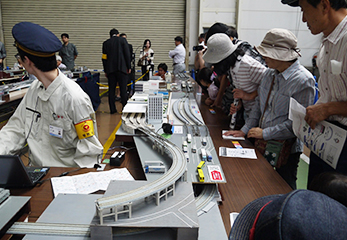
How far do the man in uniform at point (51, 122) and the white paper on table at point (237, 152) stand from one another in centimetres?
103

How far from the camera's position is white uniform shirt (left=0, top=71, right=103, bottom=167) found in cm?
182

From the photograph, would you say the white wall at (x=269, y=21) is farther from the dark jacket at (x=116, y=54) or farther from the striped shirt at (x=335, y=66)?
the striped shirt at (x=335, y=66)

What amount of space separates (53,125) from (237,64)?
1770mm

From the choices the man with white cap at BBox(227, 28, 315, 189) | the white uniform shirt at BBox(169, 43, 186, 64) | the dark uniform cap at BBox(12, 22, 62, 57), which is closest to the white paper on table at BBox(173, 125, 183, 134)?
the man with white cap at BBox(227, 28, 315, 189)

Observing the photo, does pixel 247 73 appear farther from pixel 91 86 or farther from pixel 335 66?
pixel 91 86

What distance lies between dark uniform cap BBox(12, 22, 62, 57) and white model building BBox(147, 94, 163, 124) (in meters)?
1.15

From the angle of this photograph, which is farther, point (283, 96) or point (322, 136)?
point (283, 96)

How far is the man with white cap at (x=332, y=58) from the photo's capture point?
1469mm

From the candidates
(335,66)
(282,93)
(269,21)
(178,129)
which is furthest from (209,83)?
(269,21)

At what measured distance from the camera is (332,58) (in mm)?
1578

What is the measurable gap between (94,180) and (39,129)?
0.67 meters

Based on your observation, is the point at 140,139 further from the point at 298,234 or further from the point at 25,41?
the point at 298,234

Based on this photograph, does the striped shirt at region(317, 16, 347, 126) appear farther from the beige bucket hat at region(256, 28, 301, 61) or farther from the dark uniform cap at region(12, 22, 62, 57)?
the dark uniform cap at region(12, 22, 62, 57)

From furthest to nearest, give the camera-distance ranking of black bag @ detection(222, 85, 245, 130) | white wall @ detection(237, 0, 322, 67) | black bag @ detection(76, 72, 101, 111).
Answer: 1. white wall @ detection(237, 0, 322, 67)
2. black bag @ detection(76, 72, 101, 111)
3. black bag @ detection(222, 85, 245, 130)
